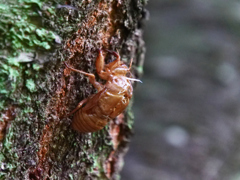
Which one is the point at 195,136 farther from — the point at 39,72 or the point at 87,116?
the point at 39,72

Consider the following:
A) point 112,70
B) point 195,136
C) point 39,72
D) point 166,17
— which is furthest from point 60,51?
point 166,17

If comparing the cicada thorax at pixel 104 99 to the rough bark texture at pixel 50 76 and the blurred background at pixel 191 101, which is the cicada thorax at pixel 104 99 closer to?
the rough bark texture at pixel 50 76

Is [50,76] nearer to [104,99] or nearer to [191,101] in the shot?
[104,99]

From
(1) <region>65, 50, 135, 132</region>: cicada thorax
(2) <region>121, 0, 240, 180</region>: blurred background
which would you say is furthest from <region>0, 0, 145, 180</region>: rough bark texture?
(2) <region>121, 0, 240, 180</region>: blurred background

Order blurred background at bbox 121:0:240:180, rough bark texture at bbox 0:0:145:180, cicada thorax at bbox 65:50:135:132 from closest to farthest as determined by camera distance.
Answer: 1. rough bark texture at bbox 0:0:145:180
2. cicada thorax at bbox 65:50:135:132
3. blurred background at bbox 121:0:240:180

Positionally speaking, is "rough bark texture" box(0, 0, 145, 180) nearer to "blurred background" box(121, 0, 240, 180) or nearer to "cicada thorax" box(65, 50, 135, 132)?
"cicada thorax" box(65, 50, 135, 132)

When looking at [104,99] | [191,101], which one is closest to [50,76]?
[104,99]
